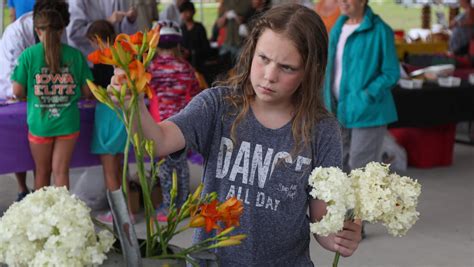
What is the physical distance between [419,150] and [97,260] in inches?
233

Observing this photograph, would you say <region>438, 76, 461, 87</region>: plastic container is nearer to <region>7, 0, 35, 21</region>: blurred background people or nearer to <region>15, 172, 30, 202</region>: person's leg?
<region>7, 0, 35, 21</region>: blurred background people

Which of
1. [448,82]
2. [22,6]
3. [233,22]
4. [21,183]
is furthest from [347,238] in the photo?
[233,22]

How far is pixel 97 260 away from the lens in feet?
3.71

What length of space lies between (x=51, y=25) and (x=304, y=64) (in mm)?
3169

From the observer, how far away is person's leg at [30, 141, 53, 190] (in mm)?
4660

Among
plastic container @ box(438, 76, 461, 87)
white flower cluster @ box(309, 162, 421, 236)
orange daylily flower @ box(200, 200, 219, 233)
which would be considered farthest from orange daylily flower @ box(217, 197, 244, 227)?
plastic container @ box(438, 76, 461, 87)

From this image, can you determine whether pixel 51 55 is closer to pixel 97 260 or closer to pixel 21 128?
pixel 21 128

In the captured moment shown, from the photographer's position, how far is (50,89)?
14.9 feet

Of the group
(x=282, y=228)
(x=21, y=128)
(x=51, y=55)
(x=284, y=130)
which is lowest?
(x=21, y=128)

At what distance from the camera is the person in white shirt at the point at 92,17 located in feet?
19.0

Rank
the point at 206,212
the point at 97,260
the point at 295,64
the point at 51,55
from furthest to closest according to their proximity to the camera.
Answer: the point at 51,55
the point at 295,64
the point at 206,212
the point at 97,260

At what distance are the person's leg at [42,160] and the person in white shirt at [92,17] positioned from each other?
131 cm

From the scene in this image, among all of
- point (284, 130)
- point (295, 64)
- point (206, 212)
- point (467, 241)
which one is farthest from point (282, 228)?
point (467, 241)

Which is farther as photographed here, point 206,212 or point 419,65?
point 419,65
